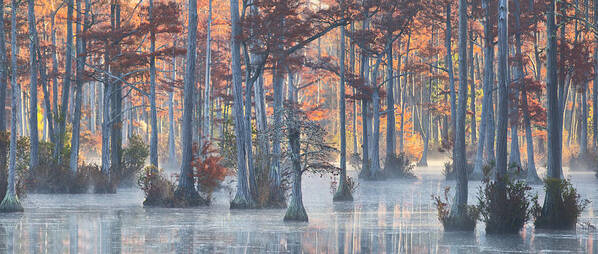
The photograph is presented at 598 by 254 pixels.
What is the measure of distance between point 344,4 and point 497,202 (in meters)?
11.8

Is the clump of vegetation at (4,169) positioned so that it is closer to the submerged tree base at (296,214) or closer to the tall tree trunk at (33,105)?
the tall tree trunk at (33,105)

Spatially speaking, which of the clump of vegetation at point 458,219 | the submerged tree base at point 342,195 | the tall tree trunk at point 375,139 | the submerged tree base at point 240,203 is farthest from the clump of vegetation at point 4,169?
the tall tree trunk at point 375,139

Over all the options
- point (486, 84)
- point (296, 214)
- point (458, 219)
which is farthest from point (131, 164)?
point (458, 219)

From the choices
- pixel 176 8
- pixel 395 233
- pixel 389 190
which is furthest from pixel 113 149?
pixel 395 233

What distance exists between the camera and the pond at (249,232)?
48.9 feet

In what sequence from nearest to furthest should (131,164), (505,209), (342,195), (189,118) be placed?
(505,209) → (189,118) → (342,195) → (131,164)

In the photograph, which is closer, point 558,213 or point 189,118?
point 558,213

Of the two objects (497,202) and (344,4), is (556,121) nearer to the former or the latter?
(497,202)

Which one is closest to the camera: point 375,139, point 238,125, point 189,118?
point 238,125

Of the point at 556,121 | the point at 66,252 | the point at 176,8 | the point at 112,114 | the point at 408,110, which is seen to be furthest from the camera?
the point at 408,110

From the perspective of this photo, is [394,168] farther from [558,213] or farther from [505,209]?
[505,209]

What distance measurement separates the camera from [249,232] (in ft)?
57.2

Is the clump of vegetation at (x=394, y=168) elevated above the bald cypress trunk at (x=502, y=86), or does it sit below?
below

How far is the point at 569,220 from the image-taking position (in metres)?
18.2
